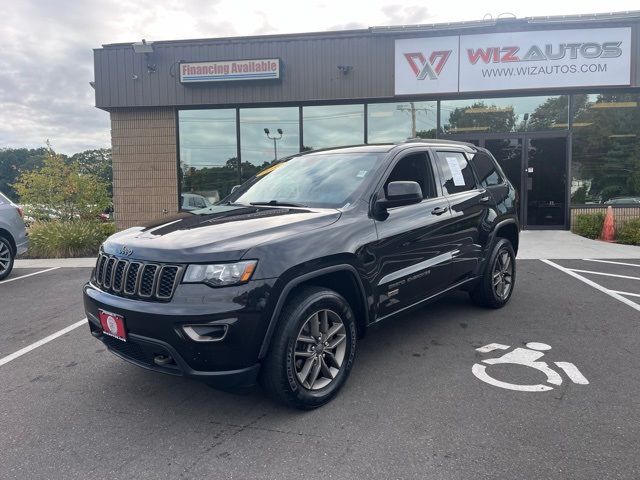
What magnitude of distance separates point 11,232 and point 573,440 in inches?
325

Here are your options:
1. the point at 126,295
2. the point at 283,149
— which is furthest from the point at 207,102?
the point at 126,295

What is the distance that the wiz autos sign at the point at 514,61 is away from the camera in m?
10.8

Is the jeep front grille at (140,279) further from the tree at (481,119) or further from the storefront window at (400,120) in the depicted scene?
the tree at (481,119)

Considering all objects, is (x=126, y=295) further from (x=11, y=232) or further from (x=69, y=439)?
(x=11, y=232)

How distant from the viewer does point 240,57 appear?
1174 centimetres

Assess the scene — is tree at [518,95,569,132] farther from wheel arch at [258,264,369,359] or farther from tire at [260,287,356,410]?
tire at [260,287,356,410]

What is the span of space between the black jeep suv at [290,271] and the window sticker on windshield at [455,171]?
95mm

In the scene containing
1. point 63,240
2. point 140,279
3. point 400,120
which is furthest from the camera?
point 400,120

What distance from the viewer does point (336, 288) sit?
3326 millimetres

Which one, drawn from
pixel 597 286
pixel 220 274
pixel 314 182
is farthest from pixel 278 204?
pixel 597 286

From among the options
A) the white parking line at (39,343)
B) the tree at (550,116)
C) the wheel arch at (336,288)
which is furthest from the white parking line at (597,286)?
the white parking line at (39,343)

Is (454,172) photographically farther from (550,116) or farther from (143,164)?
(143,164)

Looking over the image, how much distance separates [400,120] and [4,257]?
29.0ft

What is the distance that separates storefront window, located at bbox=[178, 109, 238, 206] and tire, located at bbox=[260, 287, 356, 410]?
32.6 feet
